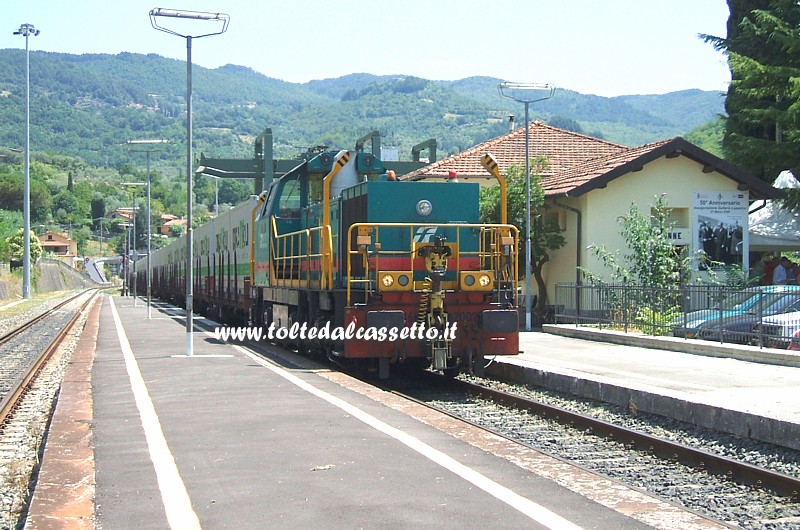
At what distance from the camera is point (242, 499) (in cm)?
648

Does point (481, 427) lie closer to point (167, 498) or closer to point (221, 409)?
point (221, 409)

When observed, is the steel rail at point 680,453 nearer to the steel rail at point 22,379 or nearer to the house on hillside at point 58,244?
the steel rail at point 22,379

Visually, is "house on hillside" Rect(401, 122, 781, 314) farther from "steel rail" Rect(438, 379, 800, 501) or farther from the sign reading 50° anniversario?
"steel rail" Rect(438, 379, 800, 501)

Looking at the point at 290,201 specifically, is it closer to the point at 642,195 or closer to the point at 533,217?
the point at 533,217

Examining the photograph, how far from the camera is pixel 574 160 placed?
37.3 metres

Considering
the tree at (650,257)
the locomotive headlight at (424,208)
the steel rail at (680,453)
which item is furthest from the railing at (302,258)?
the tree at (650,257)

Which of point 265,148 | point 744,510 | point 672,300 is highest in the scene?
point 265,148

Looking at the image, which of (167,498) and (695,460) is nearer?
(167,498)

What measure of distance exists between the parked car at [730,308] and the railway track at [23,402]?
1231cm

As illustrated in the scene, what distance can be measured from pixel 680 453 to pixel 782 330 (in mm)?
8841

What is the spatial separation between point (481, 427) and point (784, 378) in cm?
559

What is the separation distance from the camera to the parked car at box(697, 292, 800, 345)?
55.4ft

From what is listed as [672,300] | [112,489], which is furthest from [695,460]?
[672,300]

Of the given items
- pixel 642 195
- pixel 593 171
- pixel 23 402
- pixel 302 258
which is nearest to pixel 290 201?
pixel 302 258
